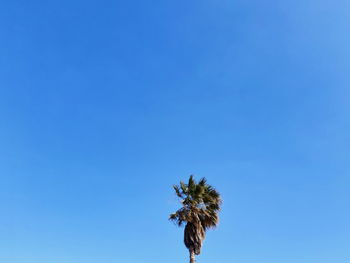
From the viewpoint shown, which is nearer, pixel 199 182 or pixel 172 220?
pixel 172 220

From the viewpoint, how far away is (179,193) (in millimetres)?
36000

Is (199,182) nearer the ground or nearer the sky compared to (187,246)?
nearer the sky

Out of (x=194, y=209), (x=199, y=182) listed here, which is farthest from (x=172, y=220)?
(x=199, y=182)

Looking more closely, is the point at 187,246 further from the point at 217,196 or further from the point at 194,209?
the point at 217,196

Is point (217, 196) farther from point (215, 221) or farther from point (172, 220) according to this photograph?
point (172, 220)

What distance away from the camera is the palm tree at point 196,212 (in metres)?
32.9

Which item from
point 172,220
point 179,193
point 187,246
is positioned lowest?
point 187,246

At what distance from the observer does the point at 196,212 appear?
34.3 meters

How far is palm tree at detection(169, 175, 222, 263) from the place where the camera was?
108 feet

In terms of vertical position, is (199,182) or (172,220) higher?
(199,182)

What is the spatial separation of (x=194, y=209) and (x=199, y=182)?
3.18 m

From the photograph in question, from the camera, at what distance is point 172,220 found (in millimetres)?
34031

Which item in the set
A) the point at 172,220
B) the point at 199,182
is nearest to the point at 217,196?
the point at 199,182

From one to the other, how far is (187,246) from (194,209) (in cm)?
351
